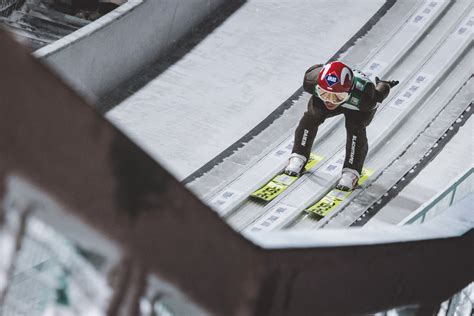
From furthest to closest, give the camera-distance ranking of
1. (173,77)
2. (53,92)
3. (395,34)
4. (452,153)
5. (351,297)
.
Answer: (395,34) → (173,77) → (452,153) → (351,297) → (53,92)

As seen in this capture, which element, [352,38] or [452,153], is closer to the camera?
[452,153]

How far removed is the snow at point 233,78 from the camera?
29.9 ft

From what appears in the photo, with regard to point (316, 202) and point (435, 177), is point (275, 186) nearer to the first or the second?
point (316, 202)

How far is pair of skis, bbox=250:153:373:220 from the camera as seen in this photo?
810 cm

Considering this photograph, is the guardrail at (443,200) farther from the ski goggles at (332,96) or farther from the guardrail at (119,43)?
the guardrail at (119,43)

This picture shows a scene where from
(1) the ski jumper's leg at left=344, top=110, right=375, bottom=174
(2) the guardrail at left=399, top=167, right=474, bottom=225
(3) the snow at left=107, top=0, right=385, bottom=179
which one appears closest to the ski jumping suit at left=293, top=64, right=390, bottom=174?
(1) the ski jumper's leg at left=344, top=110, right=375, bottom=174

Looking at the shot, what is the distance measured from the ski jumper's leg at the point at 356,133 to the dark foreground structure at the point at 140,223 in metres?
6.14

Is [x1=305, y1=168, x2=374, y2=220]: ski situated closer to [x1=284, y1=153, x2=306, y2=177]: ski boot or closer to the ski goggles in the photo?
[x1=284, y1=153, x2=306, y2=177]: ski boot

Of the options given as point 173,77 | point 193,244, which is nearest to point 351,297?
point 193,244

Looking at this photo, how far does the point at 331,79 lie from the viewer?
7.64 metres

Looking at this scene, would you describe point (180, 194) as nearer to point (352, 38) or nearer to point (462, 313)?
point (462, 313)

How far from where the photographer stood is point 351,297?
70.2 inches

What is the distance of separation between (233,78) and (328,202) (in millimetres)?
2329

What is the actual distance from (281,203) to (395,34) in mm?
3403
